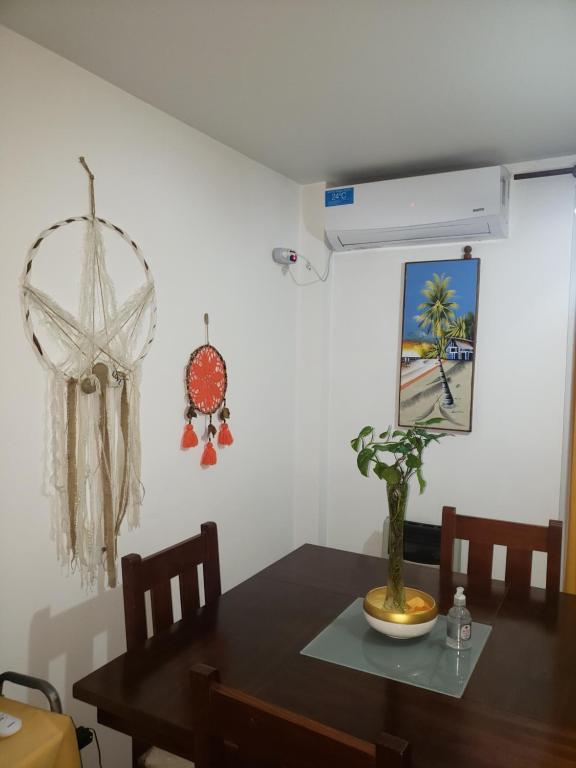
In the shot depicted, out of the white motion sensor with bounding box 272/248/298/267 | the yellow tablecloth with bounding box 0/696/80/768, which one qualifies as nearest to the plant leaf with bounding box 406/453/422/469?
the yellow tablecloth with bounding box 0/696/80/768

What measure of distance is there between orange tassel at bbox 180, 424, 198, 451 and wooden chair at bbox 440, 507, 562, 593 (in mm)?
1043

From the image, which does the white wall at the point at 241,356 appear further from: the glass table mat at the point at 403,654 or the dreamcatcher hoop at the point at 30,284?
the glass table mat at the point at 403,654

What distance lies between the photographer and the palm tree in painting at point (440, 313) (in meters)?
3.00

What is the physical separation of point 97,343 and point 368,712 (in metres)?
1.41

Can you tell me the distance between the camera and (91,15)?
5.42 feet

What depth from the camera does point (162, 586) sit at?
174 centimetres

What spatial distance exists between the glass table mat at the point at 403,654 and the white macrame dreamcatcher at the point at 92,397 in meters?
0.88

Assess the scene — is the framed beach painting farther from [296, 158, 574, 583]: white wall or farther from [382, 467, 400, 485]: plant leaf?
[382, 467, 400, 485]: plant leaf

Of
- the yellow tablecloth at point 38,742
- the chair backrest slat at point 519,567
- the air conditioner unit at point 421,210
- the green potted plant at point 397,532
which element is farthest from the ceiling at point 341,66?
the yellow tablecloth at point 38,742

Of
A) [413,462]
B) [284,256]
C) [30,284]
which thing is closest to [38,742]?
[413,462]

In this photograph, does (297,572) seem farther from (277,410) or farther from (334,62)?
(334,62)

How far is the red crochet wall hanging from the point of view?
2465 mm

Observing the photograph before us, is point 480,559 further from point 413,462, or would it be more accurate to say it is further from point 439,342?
point 439,342

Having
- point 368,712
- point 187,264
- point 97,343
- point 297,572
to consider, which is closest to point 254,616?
point 297,572
